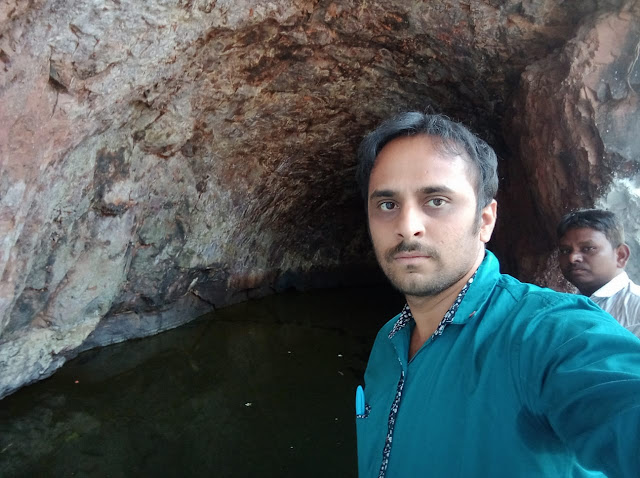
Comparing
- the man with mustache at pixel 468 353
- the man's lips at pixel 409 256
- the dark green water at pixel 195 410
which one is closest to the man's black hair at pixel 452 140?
the man with mustache at pixel 468 353

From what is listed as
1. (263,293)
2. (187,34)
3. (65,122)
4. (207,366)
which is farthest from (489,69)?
(263,293)

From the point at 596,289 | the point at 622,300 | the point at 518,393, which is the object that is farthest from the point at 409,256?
the point at 596,289

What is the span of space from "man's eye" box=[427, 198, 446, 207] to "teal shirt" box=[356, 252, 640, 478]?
0.18 metres

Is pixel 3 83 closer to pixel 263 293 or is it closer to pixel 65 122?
pixel 65 122

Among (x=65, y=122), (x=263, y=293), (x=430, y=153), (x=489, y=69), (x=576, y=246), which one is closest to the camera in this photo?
(x=430, y=153)

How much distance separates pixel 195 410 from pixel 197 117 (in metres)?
2.91

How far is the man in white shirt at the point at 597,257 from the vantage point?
238 centimetres

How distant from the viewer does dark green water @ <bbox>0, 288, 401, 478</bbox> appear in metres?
3.51

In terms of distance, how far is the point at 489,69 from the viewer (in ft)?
15.8

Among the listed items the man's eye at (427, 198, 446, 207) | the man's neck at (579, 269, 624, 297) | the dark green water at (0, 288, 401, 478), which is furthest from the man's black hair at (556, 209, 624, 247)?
the dark green water at (0, 288, 401, 478)

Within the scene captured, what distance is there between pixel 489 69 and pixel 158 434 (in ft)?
14.5

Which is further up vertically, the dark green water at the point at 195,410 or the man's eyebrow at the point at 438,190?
the man's eyebrow at the point at 438,190

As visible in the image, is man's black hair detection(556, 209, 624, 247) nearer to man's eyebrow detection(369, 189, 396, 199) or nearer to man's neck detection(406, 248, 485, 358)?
man's neck detection(406, 248, 485, 358)

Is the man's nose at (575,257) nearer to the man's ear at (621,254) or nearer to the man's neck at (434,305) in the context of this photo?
the man's ear at (621,254)
